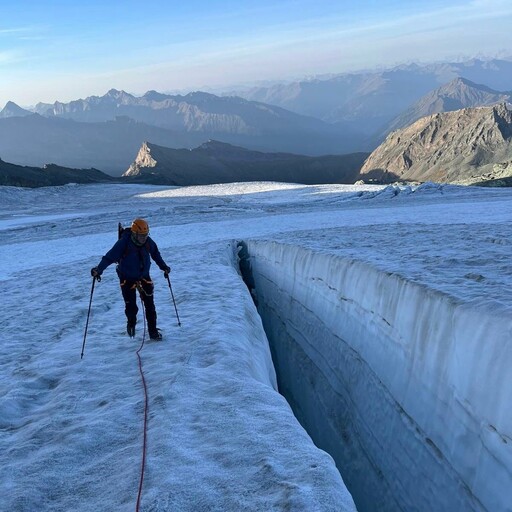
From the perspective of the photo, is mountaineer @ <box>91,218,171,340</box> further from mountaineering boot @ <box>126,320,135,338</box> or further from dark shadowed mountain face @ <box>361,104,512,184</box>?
dark shadowed mountain face @ <box>361,104,512,184</box>

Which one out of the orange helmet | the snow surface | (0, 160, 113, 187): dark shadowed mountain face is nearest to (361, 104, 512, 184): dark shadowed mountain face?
(0, 160, 113, 187): dark shadowed mountain face

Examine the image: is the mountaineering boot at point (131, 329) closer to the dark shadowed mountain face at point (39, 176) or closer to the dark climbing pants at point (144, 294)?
the dark climbing pants at point (144, 294)

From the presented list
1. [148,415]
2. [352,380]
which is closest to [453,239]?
[352,380]

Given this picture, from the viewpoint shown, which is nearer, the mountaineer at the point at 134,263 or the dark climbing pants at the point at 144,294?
the mountaineer at the point at 134,263

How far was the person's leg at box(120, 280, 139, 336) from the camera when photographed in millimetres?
8138

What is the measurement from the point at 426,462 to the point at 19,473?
14.3ft

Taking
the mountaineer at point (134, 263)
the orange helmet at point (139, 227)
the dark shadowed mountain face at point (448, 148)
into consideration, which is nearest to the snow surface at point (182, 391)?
the mountaineer at point (134, 263)

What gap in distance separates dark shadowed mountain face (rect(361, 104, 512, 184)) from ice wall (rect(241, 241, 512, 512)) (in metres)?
132

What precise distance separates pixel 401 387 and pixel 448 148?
168463 mm

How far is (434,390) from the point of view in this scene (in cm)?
620

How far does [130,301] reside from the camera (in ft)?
27.3

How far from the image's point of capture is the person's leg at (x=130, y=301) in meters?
8.14

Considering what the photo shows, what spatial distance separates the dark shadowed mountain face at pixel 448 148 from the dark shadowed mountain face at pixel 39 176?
296 feet

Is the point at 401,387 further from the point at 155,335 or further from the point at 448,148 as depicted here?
the point at 448,148
